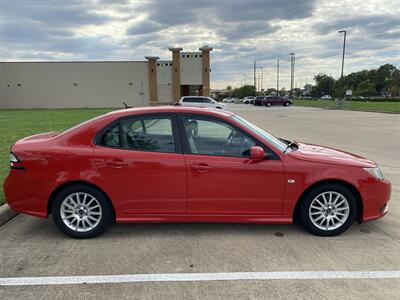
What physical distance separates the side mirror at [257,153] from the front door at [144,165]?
A: 0.80m

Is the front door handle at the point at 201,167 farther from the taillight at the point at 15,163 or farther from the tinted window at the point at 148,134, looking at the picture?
the taillight at the point at 15,163

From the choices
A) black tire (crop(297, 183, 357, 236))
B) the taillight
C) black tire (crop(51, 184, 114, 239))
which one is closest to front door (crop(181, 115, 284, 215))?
black tire (crop(297, 183, 357, 236))

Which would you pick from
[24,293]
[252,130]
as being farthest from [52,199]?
[252,130]

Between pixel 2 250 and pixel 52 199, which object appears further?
pixel 52 199

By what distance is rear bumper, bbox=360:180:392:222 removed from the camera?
3.94 metres

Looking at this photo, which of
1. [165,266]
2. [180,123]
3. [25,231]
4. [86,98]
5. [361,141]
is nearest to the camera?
[165,266]

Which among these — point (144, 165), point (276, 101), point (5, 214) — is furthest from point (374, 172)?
point (276, 101)

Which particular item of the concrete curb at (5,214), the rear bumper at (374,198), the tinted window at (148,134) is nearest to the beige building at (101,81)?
the concrete curb at (5,214)

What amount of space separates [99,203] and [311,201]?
8.32ft

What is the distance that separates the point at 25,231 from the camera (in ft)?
13.9

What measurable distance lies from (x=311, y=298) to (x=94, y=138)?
9.34 feet

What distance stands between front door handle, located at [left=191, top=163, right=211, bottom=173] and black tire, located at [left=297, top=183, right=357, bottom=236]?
48.6 inches

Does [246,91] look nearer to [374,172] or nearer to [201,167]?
[374,172]

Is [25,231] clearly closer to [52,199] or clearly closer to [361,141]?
[52,199]
